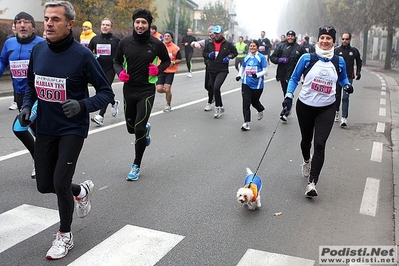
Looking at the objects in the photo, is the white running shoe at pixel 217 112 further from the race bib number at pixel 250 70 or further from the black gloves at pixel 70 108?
the black gloves at pixel 70 108

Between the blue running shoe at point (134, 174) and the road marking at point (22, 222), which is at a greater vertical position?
the road marking at point (22, 222)

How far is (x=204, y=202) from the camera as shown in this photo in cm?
557

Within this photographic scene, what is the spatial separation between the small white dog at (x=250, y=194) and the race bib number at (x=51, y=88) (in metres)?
2.06

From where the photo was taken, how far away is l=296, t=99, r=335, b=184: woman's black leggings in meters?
5.78

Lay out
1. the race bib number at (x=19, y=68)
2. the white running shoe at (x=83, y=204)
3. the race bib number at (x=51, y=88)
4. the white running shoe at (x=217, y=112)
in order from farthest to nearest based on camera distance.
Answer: the white running shoe at (x=217, y=112) < the race bib number at (x=19, y=68) < the white running shoe at (x=83, y=204) < the race bib number at (x=51, y=88)

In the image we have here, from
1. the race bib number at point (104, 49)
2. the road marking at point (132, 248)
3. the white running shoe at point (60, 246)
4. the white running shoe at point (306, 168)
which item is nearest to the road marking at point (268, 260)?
the road marking at point (132, 248)

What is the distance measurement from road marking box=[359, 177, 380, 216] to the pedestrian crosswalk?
1613 mm

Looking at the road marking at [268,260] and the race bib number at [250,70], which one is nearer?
the road marking at [268,260]

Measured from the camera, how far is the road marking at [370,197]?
5480 millimetres

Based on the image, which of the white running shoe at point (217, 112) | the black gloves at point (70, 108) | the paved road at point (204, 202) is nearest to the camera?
the black gloves at point (70, 108)

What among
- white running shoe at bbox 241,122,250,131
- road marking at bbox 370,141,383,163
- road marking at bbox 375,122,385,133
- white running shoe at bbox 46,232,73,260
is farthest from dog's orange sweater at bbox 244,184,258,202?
road marking at bbox 375,122,385,133

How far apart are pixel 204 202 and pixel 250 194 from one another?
72 centimetres

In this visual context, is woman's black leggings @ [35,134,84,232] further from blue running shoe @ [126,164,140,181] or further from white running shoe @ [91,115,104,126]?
white running shoe @ [91,115,104,126]

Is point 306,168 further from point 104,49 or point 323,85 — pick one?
point 104,49
